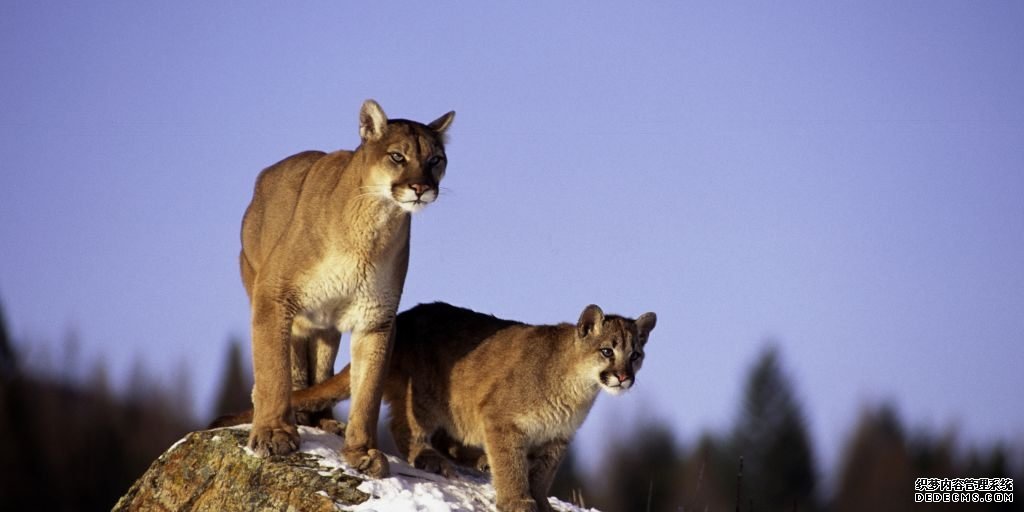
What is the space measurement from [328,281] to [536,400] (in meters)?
2.46

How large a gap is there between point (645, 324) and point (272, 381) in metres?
3.98

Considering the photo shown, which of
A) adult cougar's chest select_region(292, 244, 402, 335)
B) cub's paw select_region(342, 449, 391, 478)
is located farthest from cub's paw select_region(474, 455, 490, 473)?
adult cougar's chest select_region(292, 244, 402, 335)

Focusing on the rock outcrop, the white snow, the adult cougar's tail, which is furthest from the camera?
the adult cougar's tail

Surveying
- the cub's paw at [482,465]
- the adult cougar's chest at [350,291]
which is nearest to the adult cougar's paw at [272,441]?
the adult cougar's chest at [350,291]

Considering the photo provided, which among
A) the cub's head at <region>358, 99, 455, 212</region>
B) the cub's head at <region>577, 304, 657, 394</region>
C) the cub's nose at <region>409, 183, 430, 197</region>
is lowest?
the cub's head at <region>577, 304, 657, 394</region>

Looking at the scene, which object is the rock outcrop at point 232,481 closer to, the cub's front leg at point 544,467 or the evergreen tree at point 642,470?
the cub's front leg at point 544,467

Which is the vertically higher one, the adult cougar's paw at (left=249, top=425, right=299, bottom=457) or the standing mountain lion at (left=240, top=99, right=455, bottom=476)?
the standing mountain lion at (left=240, top=99, right=455, bottom=476)

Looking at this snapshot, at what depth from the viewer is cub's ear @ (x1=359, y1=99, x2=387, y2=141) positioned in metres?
11.4

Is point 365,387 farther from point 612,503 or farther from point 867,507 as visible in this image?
point 867,507

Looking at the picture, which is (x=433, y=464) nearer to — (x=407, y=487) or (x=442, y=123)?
(x=407, y=487)

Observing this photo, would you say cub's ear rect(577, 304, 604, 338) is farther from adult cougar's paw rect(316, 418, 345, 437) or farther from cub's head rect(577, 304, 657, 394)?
adult cougar's paw rect(316, 418, 345, 437)

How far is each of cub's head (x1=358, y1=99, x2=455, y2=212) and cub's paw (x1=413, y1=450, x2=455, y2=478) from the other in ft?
8.66

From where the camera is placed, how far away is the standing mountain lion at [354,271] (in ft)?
35.8

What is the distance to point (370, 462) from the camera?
35.2ft
